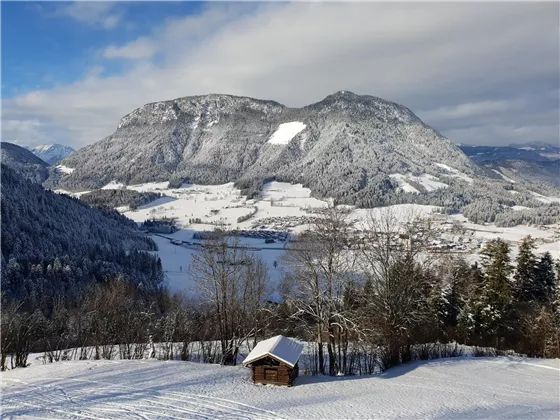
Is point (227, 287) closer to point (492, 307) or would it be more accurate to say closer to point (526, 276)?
point (492, 307)

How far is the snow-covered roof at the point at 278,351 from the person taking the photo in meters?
19.8

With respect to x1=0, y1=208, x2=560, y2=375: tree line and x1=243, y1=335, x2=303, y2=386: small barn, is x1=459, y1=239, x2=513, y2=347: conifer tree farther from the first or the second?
x1=243, y1=335, x2=303, y2=386: small barn

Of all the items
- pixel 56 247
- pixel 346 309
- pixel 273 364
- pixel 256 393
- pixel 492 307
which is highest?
pixel 56 247

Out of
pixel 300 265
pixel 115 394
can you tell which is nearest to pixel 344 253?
pixel 300 265

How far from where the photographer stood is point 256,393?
18.9 metres

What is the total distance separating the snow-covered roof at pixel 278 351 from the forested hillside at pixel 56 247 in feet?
152

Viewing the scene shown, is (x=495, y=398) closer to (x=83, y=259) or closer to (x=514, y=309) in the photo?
(x=514, y=309)

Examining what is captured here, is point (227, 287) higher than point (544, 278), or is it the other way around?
point (544, 278)

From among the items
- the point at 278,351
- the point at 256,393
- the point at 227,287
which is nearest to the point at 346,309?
the point at 278,351

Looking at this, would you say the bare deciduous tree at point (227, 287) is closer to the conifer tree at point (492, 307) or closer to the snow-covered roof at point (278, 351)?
the snow-covered roof at point (278, 351)

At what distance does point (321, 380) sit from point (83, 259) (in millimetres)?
72120

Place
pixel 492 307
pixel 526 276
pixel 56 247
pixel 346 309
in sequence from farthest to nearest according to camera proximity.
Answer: pixel 56 247 < pixel 526 276 < pixel 492 307 < pixel 346 309

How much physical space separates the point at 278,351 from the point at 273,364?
0.73 meters

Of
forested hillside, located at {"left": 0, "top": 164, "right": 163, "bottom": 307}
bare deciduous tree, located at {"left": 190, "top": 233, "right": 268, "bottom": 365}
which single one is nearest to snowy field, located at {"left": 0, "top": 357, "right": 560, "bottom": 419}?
bare deciduous tree, located at {"left": 190, "top": 233, "right": 268, "bottom": 365}
